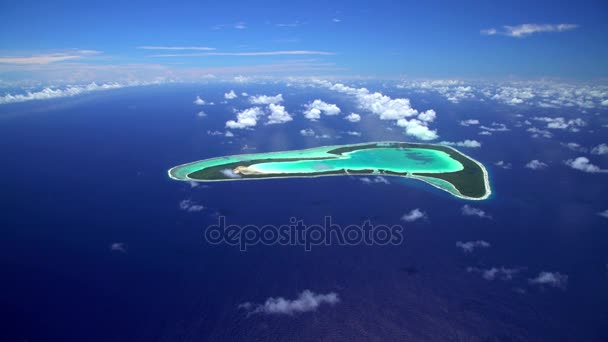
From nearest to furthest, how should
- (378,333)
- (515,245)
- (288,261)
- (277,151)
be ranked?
(378,333), (288,261), (515,245), (277,151)

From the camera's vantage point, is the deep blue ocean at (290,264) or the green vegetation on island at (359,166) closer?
the deep blue ocean at (290,264)

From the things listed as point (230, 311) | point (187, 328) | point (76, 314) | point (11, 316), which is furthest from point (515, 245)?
point (11, 316)

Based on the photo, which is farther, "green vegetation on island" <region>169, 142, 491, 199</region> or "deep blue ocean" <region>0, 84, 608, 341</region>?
"green vegetation on island" <region>169, 142, 491, 199</region>

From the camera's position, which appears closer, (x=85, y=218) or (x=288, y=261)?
(x=288, y=261)

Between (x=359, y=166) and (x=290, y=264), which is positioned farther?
(x=359, y=166)

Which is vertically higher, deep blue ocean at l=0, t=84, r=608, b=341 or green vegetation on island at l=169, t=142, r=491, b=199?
green vegetation on island at l=169, t=142, r=491, b=199

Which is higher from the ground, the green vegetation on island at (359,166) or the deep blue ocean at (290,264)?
the green vegetation on island at (359,166)

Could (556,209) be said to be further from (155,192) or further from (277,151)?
(155,192)

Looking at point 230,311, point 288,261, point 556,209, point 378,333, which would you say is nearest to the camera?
point 378,333
